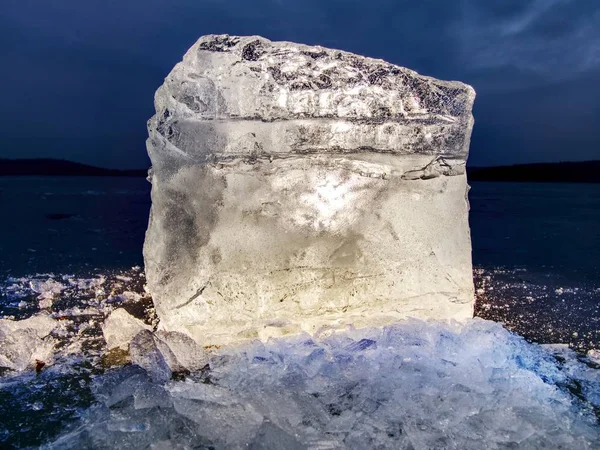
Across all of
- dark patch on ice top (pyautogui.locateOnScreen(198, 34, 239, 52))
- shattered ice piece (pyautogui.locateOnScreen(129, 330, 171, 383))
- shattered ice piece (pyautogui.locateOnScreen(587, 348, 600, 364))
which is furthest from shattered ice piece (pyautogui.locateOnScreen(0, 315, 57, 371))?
shattered ice piece (pyautogui.locateOnScreen(587, 348, 600, 364))

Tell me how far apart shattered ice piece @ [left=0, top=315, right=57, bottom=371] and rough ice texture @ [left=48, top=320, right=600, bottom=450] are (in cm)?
55

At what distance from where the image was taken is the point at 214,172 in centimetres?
269

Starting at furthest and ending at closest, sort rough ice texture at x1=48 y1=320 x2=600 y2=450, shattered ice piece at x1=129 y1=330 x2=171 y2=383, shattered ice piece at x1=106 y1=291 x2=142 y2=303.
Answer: shattered ice piece at x1=106 y1=291 x2=142 y2=303
shattered ice piece at x1=129 y1=330 x2=171 y2=383
rough ice texture at x1=48 y1=320 x2=600 y2=450

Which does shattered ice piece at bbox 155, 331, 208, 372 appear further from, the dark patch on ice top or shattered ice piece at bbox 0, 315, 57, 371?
the dark patch on ice top

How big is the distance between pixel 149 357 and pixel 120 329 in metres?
0.48

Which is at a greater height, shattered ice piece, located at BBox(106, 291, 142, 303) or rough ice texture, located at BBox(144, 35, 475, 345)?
rough ice texture, located at BBox(144, 35, 475, 345)

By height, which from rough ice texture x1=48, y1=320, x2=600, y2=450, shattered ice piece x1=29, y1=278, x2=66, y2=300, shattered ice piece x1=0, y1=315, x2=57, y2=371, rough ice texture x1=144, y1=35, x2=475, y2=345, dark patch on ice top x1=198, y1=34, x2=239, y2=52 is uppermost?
dark patch on ice top x1=198, y1=34, x2=239, y2=52

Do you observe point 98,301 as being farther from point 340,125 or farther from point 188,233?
point 340,125

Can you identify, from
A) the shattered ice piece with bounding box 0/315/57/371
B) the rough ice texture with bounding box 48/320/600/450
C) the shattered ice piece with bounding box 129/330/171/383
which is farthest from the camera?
the shattered ice piece with bounding box 0/315/57/371

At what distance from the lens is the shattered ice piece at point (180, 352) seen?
229 centimetres

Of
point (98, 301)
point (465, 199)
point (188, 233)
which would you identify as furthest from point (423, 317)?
point (98, 301)

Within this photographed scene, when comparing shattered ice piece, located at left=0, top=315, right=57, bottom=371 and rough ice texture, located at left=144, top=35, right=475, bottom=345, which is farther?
rough ice texture, located at left=144, top=35, right=475, bottom=345

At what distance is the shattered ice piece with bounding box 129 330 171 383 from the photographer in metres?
2.19

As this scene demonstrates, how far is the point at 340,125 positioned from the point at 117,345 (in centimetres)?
187
